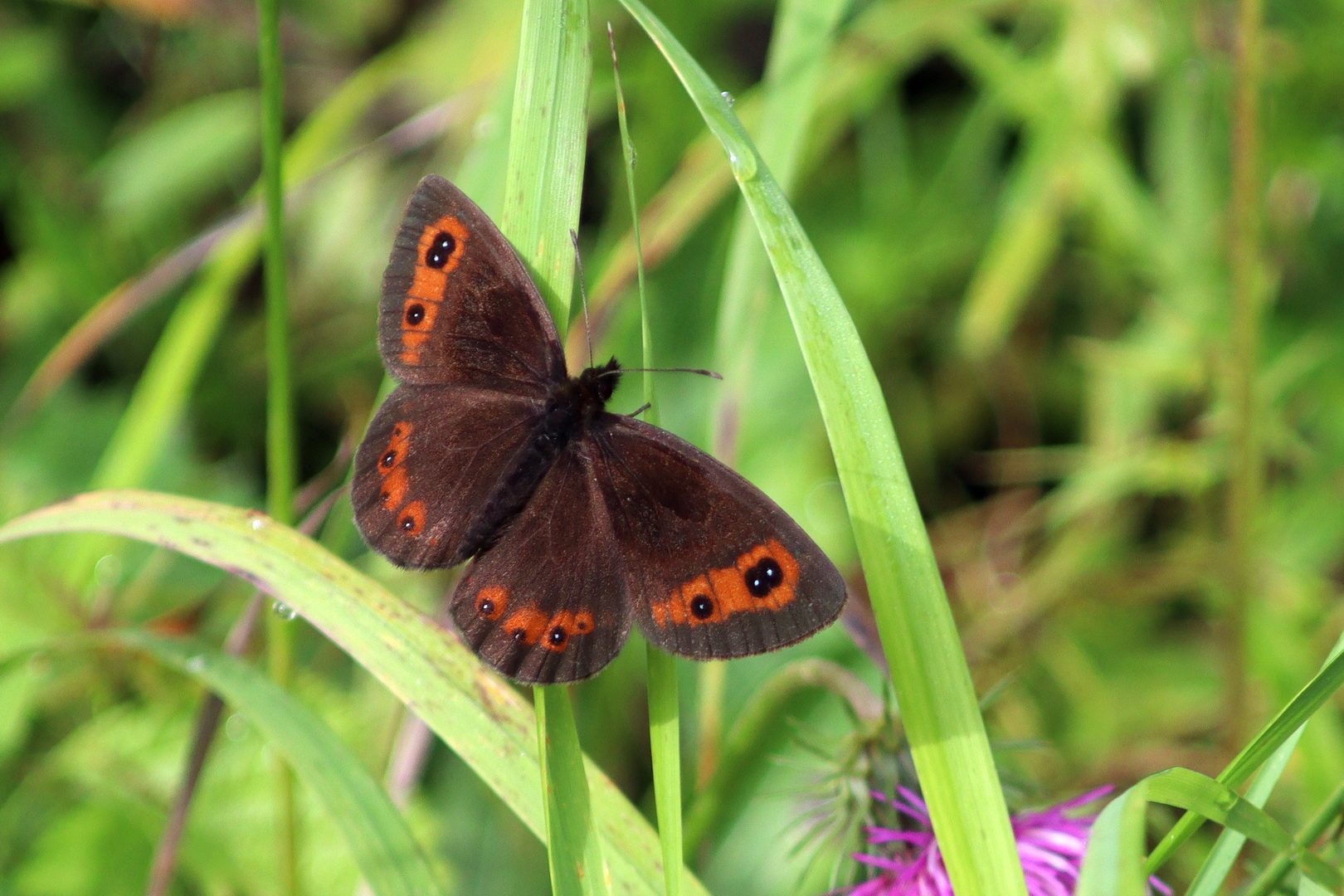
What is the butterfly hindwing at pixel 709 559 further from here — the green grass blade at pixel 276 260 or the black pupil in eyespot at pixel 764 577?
the green grass blade at pixel 276 260

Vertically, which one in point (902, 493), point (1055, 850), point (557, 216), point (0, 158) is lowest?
point (1055, 850)

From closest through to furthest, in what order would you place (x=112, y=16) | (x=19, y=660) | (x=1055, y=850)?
(x=1055, y=850) < (x=19, y=660) < (x=112, y=16)

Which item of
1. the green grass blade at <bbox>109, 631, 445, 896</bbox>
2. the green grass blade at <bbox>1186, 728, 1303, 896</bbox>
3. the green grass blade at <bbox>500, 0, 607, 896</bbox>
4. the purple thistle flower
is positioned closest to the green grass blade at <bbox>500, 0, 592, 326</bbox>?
the green grass blade at <bbox>500, 0, 607, 896</bbox>

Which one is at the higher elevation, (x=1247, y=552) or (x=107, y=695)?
(x=107, y=695)

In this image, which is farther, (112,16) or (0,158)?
(112,16)

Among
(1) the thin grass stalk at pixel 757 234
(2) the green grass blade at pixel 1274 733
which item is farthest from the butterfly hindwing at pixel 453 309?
(2) the green grass blade at pixel 1274 733

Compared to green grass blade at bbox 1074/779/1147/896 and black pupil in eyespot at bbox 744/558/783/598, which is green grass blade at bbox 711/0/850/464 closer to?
black pupil in eyespot at bbox 744/558/783/598

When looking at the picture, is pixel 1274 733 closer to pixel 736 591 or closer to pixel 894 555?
pixel 894 555

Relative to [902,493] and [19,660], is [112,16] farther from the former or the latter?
[902,493]

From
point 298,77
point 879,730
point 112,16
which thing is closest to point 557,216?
point 879,730
